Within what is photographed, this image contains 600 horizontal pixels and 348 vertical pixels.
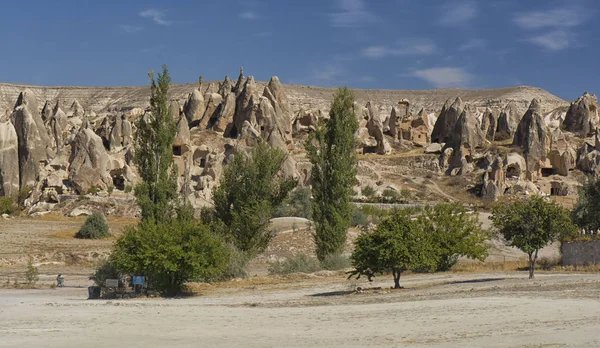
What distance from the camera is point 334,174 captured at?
3509 cm

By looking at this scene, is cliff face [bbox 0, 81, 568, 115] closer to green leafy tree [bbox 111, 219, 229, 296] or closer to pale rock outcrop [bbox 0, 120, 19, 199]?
pale rock outcrop [bbox 0, 120, 19, 199]

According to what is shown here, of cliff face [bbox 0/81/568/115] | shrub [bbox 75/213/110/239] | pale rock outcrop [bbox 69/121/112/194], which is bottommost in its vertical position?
shrub [bbox 75/213/110/239]

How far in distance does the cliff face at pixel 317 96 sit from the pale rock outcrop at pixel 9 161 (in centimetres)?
9455

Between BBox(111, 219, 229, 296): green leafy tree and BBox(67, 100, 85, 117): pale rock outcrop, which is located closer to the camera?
BBox(111, 219, 229, 296): green leafy tree

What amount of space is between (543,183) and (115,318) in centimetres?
6384

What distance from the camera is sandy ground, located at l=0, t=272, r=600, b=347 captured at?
14.5m

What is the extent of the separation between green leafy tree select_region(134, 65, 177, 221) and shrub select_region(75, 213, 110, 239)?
18669 millimetres

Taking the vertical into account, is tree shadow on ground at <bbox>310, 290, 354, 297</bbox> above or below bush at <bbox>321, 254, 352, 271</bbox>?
below

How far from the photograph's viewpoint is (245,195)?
119 ft

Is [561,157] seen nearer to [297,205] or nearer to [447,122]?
[447,122]

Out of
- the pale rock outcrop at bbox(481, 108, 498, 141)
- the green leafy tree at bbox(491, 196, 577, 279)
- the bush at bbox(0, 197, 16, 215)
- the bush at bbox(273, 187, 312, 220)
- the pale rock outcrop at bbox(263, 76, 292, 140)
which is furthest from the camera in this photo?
the pale rock outcrop at bbox(481, 108, 498, 141)

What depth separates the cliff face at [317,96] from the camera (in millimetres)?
171125

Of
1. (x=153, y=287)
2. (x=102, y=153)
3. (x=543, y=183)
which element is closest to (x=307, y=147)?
(x=153, y=287)

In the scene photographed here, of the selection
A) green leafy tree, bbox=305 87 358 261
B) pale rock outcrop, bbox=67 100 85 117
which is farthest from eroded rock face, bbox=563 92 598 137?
pale rock outcrop, bbox=67 100 85 117
